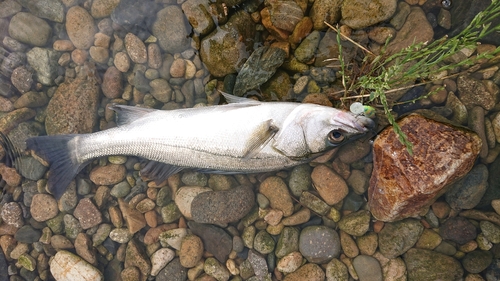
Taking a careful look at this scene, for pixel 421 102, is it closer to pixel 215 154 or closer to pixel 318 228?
pixel 318 228

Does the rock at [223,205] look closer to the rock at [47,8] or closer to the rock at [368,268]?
the rock at [368,268]

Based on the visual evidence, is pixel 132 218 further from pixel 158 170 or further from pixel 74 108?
pixel 74 108

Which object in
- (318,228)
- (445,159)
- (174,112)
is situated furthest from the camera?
(318,228)

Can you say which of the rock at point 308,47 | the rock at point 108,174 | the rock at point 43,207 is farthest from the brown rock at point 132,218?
the rock at point 308,47

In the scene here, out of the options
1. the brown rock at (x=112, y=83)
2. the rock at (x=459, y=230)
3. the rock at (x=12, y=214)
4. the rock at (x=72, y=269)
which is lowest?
the rock at (x=72, y=269)

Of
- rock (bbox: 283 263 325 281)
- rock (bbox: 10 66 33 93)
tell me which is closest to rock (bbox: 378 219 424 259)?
rock (bbox: 283 263 325 281)

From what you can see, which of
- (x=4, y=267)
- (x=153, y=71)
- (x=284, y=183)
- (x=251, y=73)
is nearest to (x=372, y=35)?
(x=251, y=73)
